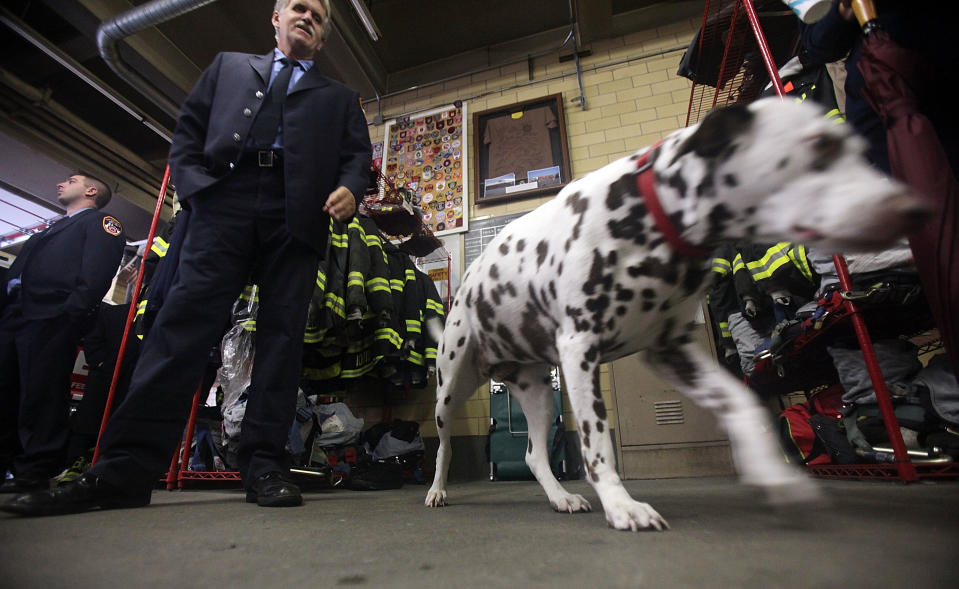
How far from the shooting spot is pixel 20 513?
4.24 ft

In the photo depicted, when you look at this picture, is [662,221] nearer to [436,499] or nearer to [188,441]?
[436,499]

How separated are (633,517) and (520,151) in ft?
15.3

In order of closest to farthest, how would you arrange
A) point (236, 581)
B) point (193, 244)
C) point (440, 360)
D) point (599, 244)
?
point (236, 581) → point (599, 244) → point (193, 244) → point (440, 360)

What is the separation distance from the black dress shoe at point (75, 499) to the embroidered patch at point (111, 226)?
99.5 inches

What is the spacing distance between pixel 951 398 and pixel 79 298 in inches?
187

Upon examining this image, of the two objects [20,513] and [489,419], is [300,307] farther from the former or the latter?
[489,419]

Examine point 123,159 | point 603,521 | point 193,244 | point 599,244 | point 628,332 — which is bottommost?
point 603,521

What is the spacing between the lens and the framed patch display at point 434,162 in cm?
512

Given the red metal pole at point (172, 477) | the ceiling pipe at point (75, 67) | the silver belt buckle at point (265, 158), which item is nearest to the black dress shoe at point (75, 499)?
the silver belt buckle at point (265, 158)

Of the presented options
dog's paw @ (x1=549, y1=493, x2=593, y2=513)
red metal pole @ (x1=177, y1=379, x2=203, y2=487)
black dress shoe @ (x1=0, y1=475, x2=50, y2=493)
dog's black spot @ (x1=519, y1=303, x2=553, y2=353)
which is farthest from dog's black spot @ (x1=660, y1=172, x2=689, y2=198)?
black dress shoe @ (x1=0, y1=475, x2=50, y2=493)

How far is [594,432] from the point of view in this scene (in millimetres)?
1263

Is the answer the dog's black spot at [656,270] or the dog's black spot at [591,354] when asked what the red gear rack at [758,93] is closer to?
the dog's black spot at [656,270]

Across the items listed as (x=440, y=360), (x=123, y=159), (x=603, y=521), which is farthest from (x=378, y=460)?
(x=123, y=159)

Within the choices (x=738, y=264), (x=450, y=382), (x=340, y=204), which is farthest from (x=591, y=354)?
(x=738, y=264)
